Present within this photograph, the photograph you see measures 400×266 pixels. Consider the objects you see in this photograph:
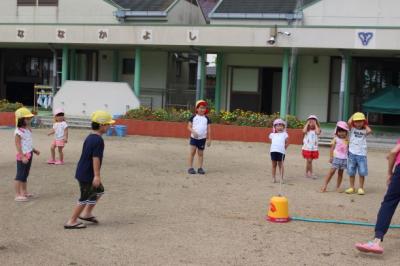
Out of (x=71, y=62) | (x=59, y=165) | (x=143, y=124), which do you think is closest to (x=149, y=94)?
(x=71, y=62)

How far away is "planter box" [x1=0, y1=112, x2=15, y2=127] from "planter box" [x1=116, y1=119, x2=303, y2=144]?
14.2 feet

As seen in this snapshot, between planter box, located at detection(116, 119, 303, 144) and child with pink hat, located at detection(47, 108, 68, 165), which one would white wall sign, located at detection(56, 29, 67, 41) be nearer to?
planter box, located at detection(116, 119, 303, 144)

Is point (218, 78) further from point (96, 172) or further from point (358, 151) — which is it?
point (96, 172)

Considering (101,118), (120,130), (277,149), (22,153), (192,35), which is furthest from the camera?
(192,35)

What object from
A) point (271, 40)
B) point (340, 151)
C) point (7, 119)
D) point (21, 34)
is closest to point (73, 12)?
point (21, 34)

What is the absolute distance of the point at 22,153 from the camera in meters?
8.40

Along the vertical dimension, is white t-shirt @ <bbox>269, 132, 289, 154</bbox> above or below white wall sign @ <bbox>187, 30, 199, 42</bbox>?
below

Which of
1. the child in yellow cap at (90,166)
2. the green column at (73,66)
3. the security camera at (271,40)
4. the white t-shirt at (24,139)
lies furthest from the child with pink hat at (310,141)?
the green column at (73,66)

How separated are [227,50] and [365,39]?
6007 millimetres

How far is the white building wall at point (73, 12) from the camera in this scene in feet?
83.7

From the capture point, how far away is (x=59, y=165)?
11.8 metres

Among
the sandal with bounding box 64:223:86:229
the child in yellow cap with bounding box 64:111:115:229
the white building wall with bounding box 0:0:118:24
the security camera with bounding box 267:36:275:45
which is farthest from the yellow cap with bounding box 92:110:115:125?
the white building wall with bounding box 0:0:118:24

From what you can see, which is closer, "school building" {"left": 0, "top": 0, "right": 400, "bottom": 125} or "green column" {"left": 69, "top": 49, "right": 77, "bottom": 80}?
"school building" {"left": 0, "top": 0, "right": 400, "bottom": 125}

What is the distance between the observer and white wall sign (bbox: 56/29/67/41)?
71.8 ft
